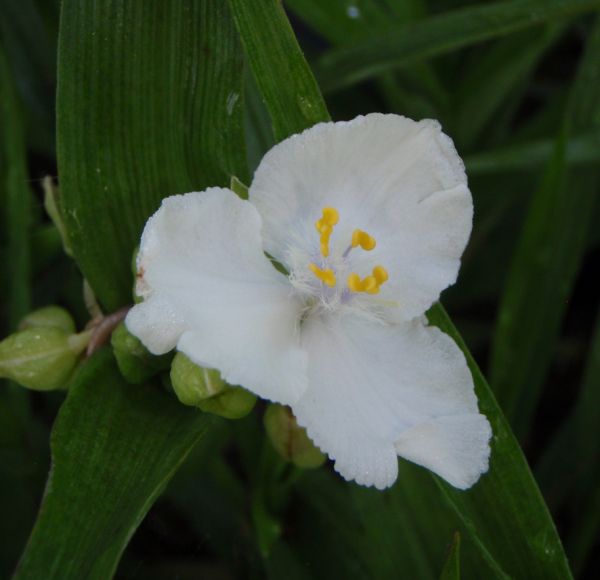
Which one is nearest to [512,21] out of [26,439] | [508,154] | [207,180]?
[508,154]

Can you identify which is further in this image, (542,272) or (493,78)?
(493,78)

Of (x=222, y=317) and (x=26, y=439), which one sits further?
(x=26, y=439)

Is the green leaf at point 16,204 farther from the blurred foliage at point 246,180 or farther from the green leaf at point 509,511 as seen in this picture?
the green leaf at point 509,511

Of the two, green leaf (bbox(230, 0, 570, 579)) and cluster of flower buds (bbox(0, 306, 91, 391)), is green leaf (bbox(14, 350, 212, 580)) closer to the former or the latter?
cluster of flower buds (bbox(0, 306, 91, 391))

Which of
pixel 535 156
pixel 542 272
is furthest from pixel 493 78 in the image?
pixel 542 272

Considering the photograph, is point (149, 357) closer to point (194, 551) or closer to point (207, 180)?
point (207, 180)

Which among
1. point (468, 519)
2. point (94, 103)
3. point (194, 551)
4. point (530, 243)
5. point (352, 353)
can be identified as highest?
point (94, 103)

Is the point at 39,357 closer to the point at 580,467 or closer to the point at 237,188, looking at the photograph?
the point at 237,188
